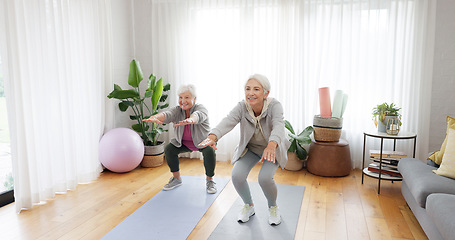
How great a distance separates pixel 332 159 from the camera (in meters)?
3.68

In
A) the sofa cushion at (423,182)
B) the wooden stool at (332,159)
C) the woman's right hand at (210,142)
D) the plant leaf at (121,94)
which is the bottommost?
the wooden stool at (332,159)

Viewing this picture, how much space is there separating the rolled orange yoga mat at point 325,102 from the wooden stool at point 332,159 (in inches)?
13.6

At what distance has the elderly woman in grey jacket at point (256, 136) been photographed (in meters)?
2.49

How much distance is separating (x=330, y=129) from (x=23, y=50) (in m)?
3.06

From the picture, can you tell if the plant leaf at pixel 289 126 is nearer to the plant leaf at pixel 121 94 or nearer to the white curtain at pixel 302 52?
the white curtain at pixel 302 52

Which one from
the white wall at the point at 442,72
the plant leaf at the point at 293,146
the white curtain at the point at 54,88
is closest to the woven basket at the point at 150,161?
the white curtain at the point at 54,88

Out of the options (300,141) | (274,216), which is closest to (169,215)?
(274,216)

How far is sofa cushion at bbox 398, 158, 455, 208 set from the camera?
218cm

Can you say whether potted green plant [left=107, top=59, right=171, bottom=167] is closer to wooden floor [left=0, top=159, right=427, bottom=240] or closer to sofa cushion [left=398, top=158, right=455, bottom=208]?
Answer: wooden floor [left=0, top=159, right=427, bottom=240]

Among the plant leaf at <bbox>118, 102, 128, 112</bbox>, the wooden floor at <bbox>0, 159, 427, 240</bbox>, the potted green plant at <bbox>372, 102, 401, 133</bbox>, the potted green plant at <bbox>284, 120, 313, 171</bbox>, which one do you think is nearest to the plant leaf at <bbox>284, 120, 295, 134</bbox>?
the potted green plant at <bbox>284, 120, 313, 171</bbox>

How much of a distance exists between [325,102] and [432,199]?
1810 mm

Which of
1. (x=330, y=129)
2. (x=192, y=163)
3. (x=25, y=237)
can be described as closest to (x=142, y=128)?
(x=192, y=163)

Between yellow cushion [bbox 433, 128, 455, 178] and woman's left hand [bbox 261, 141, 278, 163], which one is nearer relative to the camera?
woman's left hand [bbox 261, 141, 278, 163]

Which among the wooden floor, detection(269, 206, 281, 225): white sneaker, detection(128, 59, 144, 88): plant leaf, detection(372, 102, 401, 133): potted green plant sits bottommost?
the wooden floor
